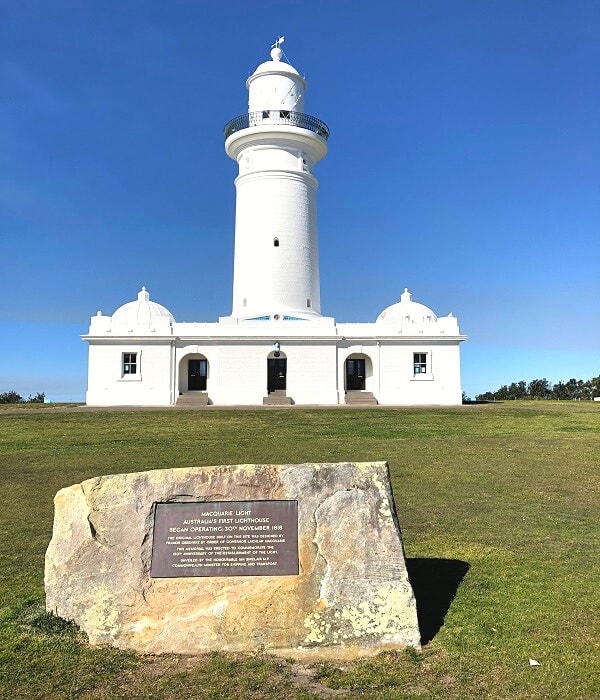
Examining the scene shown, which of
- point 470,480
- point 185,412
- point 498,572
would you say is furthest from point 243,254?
point 498,572

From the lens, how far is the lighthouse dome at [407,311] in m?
34.2

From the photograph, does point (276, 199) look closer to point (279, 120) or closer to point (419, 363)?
point (279, 120)

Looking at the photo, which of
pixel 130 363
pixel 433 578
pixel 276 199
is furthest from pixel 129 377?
pixel 433 578

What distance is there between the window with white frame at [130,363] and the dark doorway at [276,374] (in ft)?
21.0

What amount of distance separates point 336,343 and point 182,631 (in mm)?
26483

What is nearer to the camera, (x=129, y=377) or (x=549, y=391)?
(x=129, y=377)

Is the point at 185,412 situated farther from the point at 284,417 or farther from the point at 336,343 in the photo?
the point at 336,343

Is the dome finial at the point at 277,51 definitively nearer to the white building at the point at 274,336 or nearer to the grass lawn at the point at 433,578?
the white building at the point at 274,336

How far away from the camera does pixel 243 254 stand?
33406 mm

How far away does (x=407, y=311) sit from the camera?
3466 cm

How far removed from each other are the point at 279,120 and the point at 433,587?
3046cm

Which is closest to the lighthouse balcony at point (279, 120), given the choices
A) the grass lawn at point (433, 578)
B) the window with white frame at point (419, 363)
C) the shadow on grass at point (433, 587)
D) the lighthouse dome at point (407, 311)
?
the lighthouse dome at point (407, 311)

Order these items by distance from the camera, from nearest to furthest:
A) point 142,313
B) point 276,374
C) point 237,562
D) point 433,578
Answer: point 237,562, point 433,578, point 276,374, point 142,313

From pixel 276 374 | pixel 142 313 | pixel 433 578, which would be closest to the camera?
pixel 433 578
